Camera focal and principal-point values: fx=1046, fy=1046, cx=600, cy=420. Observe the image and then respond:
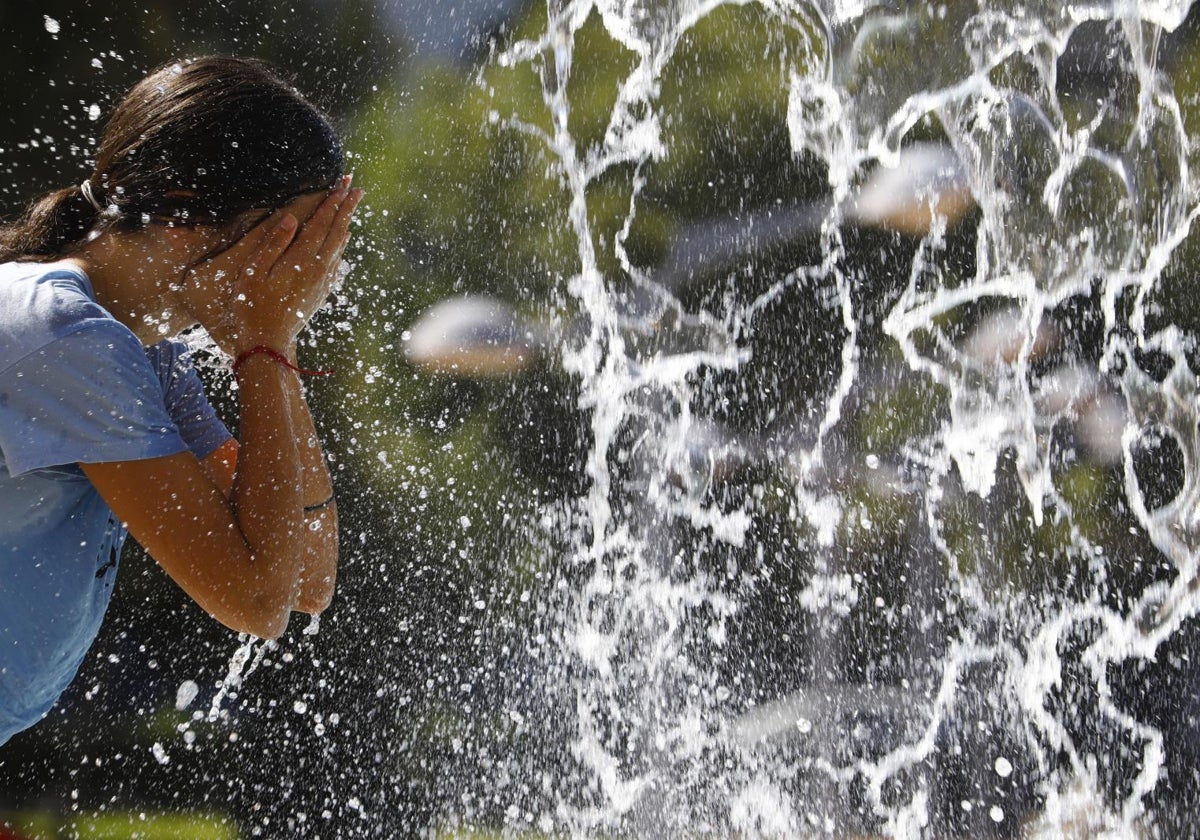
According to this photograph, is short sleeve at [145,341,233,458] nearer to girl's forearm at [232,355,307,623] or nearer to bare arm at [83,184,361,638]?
bare arm at [83,184,361,638]

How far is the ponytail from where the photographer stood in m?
1.33

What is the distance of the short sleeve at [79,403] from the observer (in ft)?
3.74

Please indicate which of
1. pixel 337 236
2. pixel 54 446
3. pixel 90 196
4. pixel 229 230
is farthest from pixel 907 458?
pixel 54 446

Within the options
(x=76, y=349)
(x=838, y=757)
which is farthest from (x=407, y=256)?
(x=76, y=349)

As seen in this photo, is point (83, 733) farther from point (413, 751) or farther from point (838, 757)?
point (838, 757)

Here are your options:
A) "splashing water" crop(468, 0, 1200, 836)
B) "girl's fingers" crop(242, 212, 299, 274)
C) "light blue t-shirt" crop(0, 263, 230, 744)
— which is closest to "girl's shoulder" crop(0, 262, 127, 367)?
"light blue t-shirt" crop(0, 263, 230, 744)

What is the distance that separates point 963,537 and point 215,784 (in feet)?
9.77

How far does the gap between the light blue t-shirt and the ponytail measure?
91mm

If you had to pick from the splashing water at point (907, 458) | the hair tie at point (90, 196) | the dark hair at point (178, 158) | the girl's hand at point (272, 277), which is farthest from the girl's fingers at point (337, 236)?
the splashing water at point (907, 458)

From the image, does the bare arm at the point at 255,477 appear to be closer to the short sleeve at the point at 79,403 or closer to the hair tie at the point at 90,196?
the short sleeve at the point at 79,403

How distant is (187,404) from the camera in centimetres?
167

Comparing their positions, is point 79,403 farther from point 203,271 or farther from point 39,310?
point 203,271

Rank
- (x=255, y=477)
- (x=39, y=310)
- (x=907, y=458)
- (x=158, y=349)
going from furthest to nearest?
(x=907, y=458)
(x=158, y=349)
(x=255, y=477)
(x=39, y=310)

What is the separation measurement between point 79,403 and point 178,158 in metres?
0.36
